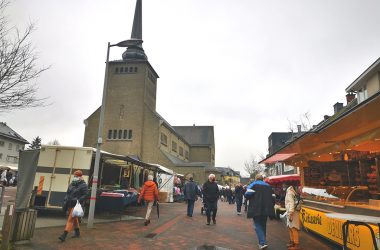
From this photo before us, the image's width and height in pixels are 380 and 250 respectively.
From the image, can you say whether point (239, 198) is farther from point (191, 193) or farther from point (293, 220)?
point (293, 220)

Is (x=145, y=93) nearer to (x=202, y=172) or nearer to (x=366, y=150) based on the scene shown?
(x=202, y=172)

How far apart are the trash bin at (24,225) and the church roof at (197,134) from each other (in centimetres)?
6308

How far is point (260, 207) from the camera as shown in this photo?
7.58m

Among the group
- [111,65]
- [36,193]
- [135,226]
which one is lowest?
[135,226]

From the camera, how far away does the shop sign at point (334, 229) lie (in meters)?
6.12

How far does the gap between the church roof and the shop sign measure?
195 feet

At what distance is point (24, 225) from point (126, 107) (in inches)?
1500

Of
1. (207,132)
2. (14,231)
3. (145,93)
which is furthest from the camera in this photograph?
(207,132)

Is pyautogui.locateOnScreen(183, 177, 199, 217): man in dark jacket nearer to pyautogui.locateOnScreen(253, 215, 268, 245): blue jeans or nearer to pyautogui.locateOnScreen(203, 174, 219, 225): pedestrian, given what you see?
pyautogui.locateOnScreen(203, 174, 219, 225): pedestrian

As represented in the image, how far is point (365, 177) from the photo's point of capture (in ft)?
37.5

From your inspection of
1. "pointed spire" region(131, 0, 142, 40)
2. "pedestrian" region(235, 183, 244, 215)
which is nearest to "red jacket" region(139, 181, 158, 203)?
"pedestrian" region(235, 183, 244, 215)

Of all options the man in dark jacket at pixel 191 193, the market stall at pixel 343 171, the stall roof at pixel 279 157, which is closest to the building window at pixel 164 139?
the man in dark jacket at pixel 191 193

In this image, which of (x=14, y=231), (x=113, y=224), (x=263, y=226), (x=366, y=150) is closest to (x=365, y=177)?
(x=366, y=150)

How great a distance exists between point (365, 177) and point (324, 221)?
392cm
